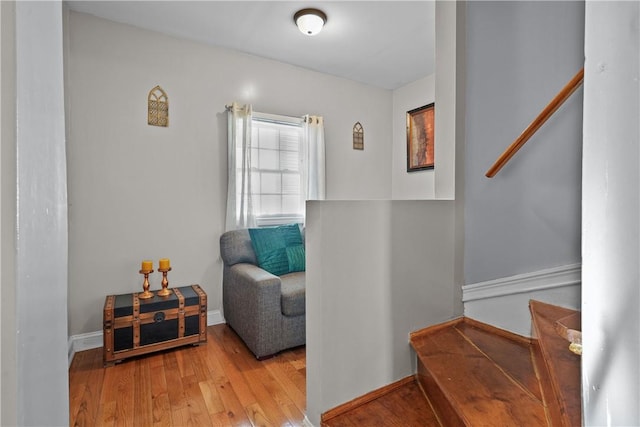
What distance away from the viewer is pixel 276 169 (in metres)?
3.46

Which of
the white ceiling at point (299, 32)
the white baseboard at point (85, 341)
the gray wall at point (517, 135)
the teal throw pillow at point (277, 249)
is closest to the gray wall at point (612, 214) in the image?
the gray wall at point (517, 135)

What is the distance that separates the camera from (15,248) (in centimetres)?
34

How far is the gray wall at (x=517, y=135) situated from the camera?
1.66 meters

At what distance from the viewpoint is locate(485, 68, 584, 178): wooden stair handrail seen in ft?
4.36

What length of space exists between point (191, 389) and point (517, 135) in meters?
2.37

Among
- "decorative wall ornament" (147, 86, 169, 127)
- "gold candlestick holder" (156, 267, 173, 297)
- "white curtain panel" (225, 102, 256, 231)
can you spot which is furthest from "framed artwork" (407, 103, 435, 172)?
"gold candlestick holder" (156, 267, 173, 297)

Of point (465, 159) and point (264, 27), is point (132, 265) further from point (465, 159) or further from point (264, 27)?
point (465, 159)

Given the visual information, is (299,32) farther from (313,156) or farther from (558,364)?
(558,364)

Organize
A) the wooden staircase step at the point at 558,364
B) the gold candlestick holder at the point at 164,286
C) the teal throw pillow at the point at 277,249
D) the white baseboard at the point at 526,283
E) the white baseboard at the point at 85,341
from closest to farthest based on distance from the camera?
1. the wooden staircase step at the point at 558,364
2. the white baseboard at the point at 526,283
3. the white baseboard at the point at 85,341
4. the gold candlestick holder at the point at 164,286
5. the teal throw pillow at the point at 277,249

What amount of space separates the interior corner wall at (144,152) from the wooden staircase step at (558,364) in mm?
2517

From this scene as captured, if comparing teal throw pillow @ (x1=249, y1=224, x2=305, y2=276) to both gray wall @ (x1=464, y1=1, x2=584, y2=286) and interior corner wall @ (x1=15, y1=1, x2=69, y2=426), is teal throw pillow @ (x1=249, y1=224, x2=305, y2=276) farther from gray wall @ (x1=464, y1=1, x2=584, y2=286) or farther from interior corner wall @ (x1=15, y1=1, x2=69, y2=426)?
interior corner wall @ (x1=15, y1=1, x2=69, y2=426)

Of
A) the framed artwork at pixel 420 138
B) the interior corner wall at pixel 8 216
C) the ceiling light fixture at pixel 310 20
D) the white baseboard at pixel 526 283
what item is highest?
the ceiling light fixture at pixel 310 20

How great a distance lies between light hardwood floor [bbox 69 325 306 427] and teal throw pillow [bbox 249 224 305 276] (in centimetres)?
71

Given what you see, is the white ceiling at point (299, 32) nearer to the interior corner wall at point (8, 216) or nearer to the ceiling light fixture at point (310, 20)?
the ceiling light fixture at point (310, 20)
